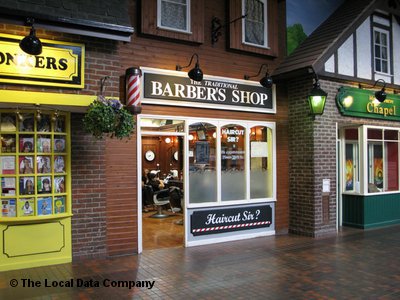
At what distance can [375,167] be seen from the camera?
10750 mm

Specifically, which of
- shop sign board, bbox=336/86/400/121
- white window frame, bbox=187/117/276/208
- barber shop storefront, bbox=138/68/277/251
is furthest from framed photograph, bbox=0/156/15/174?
shop sign board, bbox=336/86/400/121

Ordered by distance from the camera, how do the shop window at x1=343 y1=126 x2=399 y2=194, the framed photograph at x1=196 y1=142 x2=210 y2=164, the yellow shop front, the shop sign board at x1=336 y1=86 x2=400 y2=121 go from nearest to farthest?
the yellow shop front < the framed photograph at x1=196 y1=142 x2=210 y2=164 < the shop sign board at x1=336 y1=86 x2=400 y2=121 < the shop window at x1=343 y1=126 x2=399 y2=194

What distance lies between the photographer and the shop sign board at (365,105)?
31.2ft

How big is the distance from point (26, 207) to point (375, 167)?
344 inches

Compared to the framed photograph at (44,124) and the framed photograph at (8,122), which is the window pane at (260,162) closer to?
the framed photograph at (44,124)

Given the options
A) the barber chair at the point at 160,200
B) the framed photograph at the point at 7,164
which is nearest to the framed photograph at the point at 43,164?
the framed photograph at the point at 7,164

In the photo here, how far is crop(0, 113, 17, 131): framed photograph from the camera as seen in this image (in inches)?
249

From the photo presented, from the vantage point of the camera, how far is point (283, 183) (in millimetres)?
9555

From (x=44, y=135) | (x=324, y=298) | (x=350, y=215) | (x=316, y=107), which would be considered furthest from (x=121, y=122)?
(x=350, y=215)

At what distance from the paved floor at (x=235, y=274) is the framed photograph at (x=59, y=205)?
3.01 ft

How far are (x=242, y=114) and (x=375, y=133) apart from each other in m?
4.07

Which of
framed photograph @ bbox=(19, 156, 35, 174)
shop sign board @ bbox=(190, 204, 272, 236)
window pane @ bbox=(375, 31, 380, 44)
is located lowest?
shop sign board @ bbox=(190, 204, 272, 236)

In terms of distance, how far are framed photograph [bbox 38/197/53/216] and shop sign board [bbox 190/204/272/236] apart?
111 inches

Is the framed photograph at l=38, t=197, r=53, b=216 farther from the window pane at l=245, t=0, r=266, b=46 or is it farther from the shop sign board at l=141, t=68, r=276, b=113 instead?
the window pane at l=245, t=0, r=266, b=46
